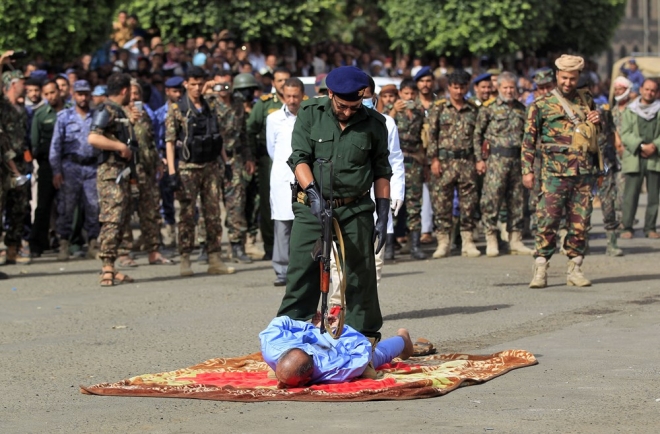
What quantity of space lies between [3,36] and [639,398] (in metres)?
17.5

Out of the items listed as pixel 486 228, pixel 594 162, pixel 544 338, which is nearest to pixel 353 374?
pixel 544 338

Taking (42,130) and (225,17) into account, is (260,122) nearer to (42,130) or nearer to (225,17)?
(42,130)

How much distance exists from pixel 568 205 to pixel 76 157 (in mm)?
6186

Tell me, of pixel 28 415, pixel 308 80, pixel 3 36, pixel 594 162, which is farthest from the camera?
pixel 3 36

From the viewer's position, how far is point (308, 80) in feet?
66.8

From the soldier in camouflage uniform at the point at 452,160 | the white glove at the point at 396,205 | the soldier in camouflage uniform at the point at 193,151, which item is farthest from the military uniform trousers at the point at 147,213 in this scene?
the white glove at the point at 396,205

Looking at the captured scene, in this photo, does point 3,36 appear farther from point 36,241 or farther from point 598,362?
point 598,362

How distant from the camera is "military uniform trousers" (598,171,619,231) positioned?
1703 cm

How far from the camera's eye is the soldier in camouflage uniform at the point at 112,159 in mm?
14109

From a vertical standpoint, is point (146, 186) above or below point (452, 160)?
below

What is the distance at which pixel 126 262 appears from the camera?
16609 mm

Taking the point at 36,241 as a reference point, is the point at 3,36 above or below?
above

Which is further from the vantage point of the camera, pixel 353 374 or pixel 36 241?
pixel 36 241

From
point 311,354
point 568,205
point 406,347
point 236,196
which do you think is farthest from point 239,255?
point 311,354
